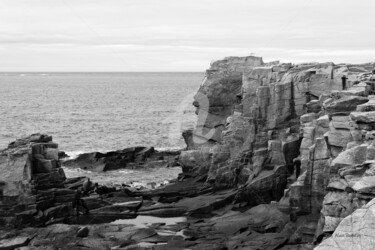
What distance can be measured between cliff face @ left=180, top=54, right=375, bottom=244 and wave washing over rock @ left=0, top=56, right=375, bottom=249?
93mm

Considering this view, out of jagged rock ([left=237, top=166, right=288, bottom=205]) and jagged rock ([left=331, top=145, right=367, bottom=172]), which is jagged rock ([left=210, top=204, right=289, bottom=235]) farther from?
jagged rock ([left=331, top=145, right=367, bottom=172])

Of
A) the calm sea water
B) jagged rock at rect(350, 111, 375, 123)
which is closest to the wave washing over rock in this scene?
jagged rock at rect(350, 111, 375, 123)

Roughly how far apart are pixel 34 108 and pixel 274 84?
118899 millimetres

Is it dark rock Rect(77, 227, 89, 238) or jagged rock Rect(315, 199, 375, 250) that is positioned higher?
jagged rock Rect(315, 199, 375, 250)

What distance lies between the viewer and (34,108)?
175 m

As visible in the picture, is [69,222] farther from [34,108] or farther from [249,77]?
[34,108]

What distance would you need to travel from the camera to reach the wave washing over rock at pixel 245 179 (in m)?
45.2

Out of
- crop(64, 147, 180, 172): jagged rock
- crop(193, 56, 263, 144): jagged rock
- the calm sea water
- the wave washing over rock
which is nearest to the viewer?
the wave washing over rock

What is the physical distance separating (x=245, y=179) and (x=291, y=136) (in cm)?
611

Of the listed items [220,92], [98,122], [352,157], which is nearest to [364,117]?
[352,157]

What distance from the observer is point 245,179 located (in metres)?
62.4

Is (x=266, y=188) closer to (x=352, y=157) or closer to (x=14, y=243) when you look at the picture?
(x=352, y=157)

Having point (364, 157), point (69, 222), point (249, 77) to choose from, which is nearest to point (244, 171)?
point (249, 77)

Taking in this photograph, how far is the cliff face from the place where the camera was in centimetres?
4094
